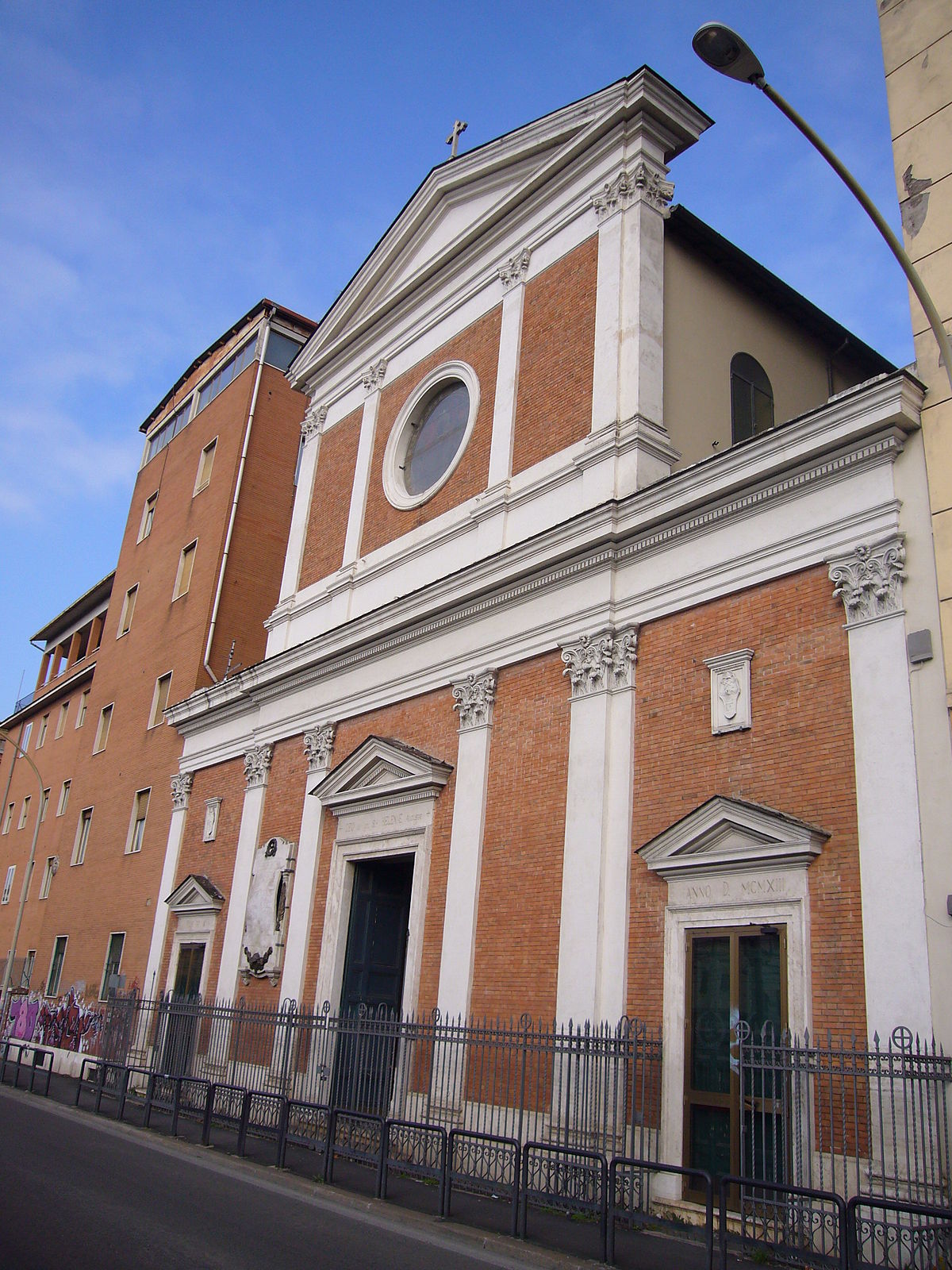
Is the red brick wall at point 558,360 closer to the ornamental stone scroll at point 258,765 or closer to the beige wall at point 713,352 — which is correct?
the beige wall at point 713,352

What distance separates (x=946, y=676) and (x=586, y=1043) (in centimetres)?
481

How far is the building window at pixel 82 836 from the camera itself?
2692 centimetres

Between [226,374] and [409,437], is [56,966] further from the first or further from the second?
[409,437]

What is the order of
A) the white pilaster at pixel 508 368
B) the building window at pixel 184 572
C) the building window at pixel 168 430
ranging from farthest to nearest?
the building window at pixel 168 430 → the building window at pixel 184 572 → the white pilaster at pixel 508 368

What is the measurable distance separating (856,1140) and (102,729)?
2380 centimetres

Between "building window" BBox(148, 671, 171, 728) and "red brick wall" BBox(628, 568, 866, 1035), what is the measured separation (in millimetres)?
15518

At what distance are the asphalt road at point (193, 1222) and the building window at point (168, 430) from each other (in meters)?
21.3

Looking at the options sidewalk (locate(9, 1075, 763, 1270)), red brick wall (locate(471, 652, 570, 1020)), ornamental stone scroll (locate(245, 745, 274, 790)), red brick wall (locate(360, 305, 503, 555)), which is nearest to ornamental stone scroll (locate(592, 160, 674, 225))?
red brick wall (locate(360, 305, 503, 555))

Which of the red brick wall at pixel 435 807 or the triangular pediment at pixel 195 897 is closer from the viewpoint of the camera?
→ the red brick wall at pixel 435 807

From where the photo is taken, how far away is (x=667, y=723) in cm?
1165

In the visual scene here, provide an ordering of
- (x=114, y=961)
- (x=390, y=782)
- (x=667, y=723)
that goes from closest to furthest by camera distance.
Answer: (x=667, y=723)
(x=390, y=782)
(x=114, y=961)

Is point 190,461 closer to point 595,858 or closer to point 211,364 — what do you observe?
point 211,364

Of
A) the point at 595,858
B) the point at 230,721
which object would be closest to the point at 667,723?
the point at 595,858

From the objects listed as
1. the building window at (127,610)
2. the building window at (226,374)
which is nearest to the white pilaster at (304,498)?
the building window at (226,374)
